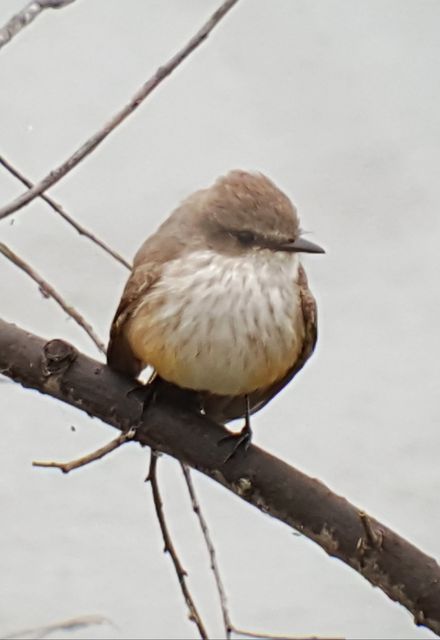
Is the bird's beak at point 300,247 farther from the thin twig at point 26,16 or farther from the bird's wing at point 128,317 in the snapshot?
the thin twig at point 26,16

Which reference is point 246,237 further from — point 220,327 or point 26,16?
point 26,16

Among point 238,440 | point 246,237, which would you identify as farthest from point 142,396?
point 246,237

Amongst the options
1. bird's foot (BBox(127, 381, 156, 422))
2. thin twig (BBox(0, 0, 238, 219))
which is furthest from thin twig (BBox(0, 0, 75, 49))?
bird's foot (BBox(127, 381, 156, 422))

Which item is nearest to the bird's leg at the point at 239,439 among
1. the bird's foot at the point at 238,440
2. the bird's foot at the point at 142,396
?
the bird's foot at the point at 238,440

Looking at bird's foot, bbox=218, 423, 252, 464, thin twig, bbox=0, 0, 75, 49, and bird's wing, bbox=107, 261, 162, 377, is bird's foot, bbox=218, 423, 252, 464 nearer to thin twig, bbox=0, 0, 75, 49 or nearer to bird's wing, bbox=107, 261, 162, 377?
bird's wing, bbox=107, 261, 162, 377

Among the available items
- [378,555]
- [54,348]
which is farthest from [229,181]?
[378,555]

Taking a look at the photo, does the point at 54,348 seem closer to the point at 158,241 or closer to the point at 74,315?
the point at 74,315
